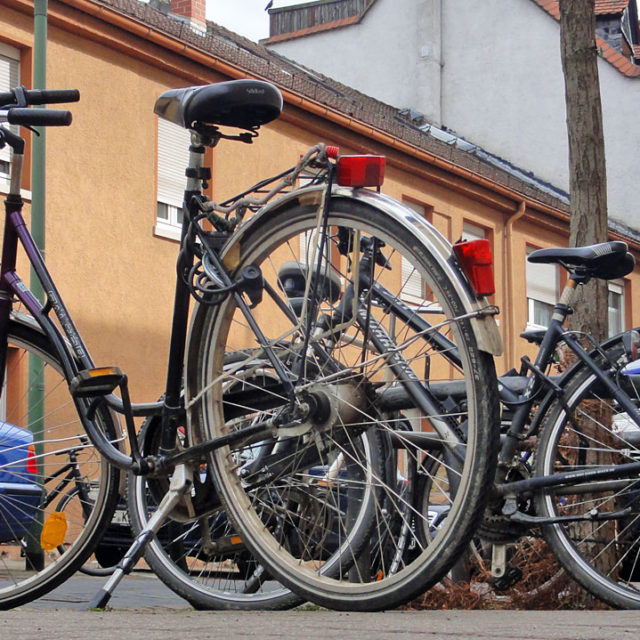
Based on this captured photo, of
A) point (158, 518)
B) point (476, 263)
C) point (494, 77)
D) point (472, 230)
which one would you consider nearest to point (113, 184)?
point (472, 230)

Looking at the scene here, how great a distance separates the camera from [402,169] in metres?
24.8

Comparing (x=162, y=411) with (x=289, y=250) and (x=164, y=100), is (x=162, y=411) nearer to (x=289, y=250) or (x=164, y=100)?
(x=289, y=250)

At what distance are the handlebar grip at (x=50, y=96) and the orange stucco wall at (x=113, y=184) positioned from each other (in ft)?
40.9

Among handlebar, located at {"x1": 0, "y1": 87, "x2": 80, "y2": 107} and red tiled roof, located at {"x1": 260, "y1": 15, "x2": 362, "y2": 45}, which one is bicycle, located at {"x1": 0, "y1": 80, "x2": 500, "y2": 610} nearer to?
handlebar, located at {"x1": 0, "y1": 87, "x2": 80, "y2": 107}

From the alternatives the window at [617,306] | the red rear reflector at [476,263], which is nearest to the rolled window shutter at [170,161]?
the window at [617,306]

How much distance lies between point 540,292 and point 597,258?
24.2 m

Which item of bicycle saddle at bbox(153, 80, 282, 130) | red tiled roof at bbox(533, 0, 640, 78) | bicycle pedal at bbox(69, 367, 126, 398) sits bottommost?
bicycle pedal at bbox(69, 367, 126, 398)

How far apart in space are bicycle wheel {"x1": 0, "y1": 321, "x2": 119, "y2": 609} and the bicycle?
0.05 feet

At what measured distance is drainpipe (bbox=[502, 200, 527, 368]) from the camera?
88.0 ft

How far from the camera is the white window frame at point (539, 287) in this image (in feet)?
92.8

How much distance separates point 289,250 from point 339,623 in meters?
1.16

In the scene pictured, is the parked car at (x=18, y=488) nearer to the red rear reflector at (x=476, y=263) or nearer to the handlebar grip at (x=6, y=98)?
the handlebar grip at (x=6, y=98)

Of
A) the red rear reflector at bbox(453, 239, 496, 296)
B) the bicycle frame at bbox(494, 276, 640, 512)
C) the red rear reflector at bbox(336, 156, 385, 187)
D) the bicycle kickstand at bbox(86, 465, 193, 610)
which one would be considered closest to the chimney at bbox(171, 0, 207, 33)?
the bicycle frame at bbox(494, 276, 640, 512)

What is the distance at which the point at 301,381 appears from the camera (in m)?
3.53
